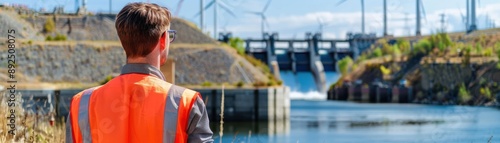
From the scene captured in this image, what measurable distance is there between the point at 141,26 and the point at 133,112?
355mm

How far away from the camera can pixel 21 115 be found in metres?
10.2

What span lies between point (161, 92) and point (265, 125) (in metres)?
53.7

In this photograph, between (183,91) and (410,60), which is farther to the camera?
(410,60)

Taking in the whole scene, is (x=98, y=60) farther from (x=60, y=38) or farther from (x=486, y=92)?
(x=486, y=92)

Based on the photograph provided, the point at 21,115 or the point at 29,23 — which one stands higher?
the point at 29,23

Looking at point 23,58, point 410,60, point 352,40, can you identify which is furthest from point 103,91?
point 352,40

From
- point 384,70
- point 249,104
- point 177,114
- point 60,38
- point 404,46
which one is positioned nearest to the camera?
point 177,114

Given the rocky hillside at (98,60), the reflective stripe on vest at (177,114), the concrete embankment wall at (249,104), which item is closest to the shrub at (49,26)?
the rocky hillside at (98,60)

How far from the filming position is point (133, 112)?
409 cm

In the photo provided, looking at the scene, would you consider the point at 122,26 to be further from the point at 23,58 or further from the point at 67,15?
the point at 67,15

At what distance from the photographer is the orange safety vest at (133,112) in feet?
13.3

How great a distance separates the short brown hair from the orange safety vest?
130 millimetres

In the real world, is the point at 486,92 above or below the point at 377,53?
below

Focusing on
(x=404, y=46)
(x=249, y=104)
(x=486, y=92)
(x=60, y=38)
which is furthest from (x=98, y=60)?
(x=404, y=46)
